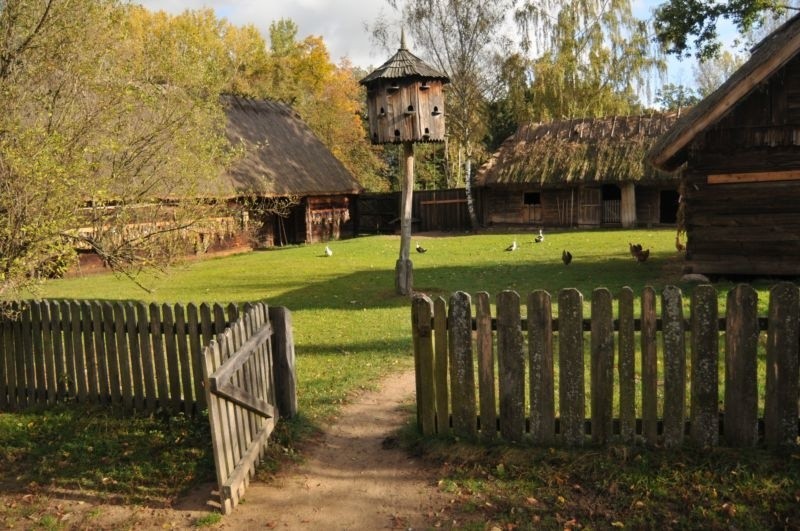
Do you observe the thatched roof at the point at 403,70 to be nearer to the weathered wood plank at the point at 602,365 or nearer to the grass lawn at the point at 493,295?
the grass lawn at the point at 493,295

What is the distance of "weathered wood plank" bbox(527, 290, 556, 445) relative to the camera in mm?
5195

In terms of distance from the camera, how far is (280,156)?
2941 centimetres

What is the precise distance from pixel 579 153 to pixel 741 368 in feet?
88.5

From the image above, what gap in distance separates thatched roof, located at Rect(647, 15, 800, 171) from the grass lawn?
2734 mm

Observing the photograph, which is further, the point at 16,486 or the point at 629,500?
the point at 16,486

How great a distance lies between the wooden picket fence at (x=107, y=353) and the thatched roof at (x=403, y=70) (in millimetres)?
7289

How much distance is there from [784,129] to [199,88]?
1038 centimetres

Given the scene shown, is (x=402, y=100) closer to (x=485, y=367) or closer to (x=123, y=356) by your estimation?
(x=123, y=356)

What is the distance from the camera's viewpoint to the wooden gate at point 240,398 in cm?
481

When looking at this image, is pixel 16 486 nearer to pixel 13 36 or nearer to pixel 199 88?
pixel 13 36

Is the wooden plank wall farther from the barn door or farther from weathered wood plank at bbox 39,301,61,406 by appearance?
the barn door

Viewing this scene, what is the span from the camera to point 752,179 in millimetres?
12688

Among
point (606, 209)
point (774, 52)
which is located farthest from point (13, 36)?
point (606, 209)

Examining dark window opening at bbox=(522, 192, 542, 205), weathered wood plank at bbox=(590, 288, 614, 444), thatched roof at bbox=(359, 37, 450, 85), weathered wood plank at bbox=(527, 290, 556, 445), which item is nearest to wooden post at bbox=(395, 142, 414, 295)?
thatched roof at bbox=(359, 37, 450, 85)
